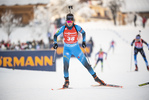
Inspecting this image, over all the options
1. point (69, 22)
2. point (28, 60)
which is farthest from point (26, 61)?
point (69, 22)

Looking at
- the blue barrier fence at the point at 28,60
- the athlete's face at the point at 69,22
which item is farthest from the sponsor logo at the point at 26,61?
the athlete's face at the point at 69,22

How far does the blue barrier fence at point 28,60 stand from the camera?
7125 millimetres

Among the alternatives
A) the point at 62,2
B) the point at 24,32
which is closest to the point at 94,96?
the point at 24,32

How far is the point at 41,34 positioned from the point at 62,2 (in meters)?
12.4

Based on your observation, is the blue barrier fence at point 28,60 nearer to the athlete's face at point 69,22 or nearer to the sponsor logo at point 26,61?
the sponsor logo at point 26,61

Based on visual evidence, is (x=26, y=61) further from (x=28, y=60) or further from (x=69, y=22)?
(x=69, y=22)

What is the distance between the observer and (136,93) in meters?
3.27

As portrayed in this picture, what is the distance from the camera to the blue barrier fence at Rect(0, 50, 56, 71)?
23.4ft

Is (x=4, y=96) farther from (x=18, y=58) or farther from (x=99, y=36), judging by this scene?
(x=99, y=36)

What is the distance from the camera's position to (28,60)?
7.19 m

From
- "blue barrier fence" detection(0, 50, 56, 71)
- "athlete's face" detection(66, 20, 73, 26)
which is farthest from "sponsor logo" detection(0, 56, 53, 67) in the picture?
"athlete's face" detection(66, 20, 73, 26)

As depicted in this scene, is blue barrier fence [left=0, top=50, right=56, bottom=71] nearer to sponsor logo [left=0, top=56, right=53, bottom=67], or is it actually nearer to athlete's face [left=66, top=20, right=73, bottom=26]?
sponsor logo [left=0, top=56, right=53, bottom=67]

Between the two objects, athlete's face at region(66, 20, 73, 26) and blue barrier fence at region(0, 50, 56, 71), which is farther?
blue barrier fence at region(0, 50, 56, 71)

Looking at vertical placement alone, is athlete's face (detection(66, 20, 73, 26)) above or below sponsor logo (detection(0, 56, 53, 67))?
above
